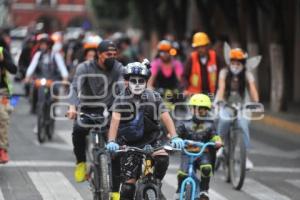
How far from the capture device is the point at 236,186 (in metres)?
11.1

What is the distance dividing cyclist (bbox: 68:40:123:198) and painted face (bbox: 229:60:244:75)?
2274 mm

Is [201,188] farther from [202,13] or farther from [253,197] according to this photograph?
[202,13]

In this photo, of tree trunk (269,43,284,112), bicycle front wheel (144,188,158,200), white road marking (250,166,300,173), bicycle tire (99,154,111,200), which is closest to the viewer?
bicycle front wheel (144,188,158,200)

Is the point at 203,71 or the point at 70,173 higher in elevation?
the point at 203,71

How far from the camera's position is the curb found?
704 inches

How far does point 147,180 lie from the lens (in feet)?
25.7

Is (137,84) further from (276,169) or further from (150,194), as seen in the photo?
(276,169)

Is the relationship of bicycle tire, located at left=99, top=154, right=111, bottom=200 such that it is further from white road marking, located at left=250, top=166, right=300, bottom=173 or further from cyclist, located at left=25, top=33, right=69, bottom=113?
cyclist, located at left=25, top=33, right=69, bottom=113

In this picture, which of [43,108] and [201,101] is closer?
[201,101]

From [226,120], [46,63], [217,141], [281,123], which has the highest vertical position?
[46,63]

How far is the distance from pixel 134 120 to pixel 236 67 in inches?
147

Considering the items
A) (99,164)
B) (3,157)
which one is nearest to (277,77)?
(3,157)

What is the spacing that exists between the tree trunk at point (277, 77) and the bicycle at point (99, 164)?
11.3m

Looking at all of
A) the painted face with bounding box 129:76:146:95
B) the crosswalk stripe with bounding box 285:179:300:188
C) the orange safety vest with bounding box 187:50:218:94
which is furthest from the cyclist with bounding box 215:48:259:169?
the painted face with bounding box 129:76:146:95
